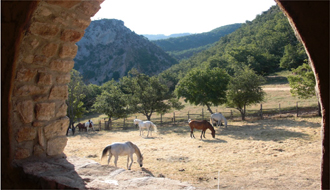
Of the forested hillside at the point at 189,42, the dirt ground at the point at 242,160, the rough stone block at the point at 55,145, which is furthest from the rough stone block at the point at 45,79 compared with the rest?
the forested hillside at the point at 189,42

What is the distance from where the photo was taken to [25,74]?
2.43 meters

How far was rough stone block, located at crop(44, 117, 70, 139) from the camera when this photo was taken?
8.59 ft

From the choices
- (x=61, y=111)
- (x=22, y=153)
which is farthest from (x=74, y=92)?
(x=22, y=153)

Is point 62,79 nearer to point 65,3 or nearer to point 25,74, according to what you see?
point 25,74

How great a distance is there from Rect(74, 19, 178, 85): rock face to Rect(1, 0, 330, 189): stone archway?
272ft

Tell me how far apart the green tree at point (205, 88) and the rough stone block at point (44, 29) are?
55.2 ft

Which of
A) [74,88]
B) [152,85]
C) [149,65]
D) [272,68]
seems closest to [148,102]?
[152,85]

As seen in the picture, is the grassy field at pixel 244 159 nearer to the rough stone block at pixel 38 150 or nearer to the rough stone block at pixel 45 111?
the rough stone block at pixel 38 150

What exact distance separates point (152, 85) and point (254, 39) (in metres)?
45.5

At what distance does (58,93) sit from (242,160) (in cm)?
727

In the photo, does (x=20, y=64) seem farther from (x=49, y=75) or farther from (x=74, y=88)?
(x=74, y=88)

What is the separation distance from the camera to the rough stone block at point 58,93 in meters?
2.68

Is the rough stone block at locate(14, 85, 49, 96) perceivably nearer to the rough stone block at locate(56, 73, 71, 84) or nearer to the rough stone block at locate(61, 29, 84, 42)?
the rough stone block at locate(56, 73, 71, 84)

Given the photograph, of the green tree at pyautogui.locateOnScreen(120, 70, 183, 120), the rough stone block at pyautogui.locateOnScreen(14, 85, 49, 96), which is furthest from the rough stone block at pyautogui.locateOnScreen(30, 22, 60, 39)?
the green tree at pyautogui.locateOnScreen(120, 70, 183, 120)
